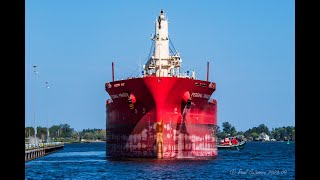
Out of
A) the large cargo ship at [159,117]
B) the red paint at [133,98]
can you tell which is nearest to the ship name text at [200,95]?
the large cargo ship at [159,117]

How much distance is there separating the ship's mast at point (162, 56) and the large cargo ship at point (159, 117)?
2.14 metres

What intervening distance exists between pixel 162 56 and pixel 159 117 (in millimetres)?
11758

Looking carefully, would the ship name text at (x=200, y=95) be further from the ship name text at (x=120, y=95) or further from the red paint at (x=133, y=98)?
the ship name text at (x=120, y=95)

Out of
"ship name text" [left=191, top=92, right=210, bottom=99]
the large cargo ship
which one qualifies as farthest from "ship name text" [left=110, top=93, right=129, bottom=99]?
"ship name text" [left=191, top=92, right=210, bottom=99]

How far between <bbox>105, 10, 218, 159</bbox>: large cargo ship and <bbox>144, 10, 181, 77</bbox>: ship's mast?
214 centimetres

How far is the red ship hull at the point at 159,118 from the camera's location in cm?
4494

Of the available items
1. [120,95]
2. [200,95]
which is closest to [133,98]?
[120,95]

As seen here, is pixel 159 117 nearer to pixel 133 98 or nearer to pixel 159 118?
pixel 159 118

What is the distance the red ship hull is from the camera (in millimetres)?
44938

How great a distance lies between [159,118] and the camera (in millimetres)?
44938
